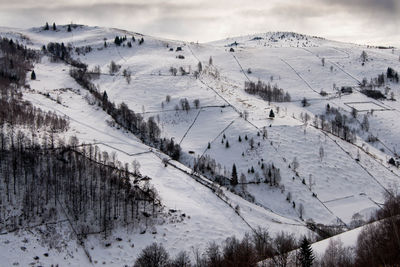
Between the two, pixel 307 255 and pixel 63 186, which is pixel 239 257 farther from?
pixel 63 186

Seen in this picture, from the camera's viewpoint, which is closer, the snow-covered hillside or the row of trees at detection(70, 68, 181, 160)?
A: the snow-covered hillside

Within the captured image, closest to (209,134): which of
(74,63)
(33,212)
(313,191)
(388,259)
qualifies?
(313,191)

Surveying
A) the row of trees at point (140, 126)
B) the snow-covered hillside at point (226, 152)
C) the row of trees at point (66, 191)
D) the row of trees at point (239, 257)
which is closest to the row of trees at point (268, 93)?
the snow-covered hillside at point (226, 152)

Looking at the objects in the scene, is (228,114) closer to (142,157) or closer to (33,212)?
(142,157)

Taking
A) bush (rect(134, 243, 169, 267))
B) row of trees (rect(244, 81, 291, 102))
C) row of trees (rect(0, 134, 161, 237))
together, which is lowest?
bush (rect(134, 243, 169, 267))

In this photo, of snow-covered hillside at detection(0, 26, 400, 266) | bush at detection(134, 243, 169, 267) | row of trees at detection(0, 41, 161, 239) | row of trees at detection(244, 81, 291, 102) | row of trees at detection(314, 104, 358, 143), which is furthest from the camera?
row of trees at detection(244, 81, 291, 102)

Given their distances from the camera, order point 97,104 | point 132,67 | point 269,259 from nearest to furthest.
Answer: point 269,259
point 97,104
point 132,67

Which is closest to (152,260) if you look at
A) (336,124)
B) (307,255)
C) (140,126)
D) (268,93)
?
(307,255)

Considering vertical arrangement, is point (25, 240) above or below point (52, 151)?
below

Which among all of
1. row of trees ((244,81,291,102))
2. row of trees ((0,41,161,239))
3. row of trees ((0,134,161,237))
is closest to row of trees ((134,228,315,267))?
row of trees ((0,134,161,237))

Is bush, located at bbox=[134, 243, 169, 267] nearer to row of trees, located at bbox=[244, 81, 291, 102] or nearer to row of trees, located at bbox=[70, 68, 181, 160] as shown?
row of trees, located at bbox=[70, 68, 181, 160]
